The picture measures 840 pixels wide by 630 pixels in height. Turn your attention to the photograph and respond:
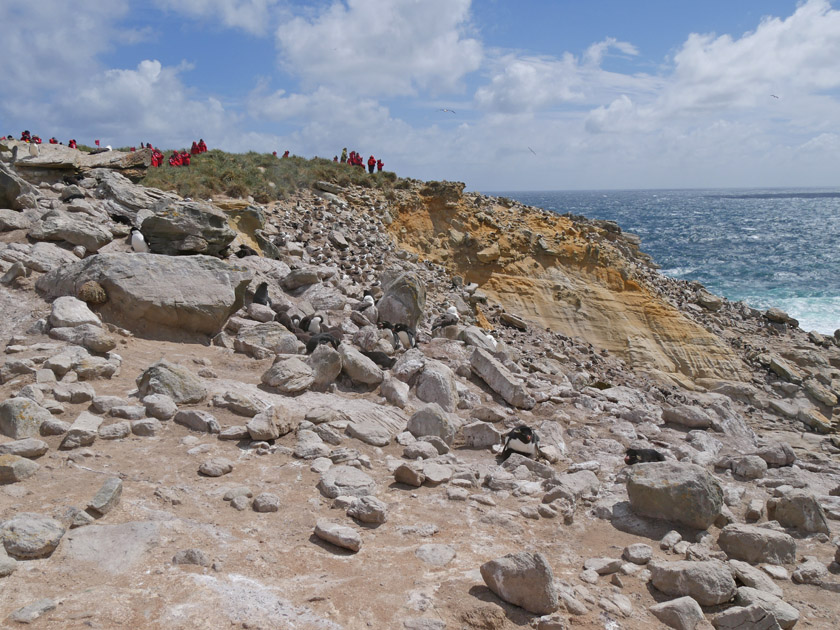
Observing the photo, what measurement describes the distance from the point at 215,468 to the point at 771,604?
411 centimetres

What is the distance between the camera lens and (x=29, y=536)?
3.27 meters

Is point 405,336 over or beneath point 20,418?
beneath

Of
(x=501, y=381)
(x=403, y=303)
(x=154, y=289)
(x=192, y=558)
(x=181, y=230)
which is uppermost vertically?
(x=181, y=230)

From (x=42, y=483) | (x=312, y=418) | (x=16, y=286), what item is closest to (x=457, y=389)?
(x=312, y=418)

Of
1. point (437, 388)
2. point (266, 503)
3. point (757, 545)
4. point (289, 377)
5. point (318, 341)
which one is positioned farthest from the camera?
point (318, 341)


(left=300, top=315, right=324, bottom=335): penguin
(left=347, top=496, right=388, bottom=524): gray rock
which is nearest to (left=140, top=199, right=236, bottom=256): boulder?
(left=300, top=315, right=324, bottom=335): penguin

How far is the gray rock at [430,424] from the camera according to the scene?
646 cm

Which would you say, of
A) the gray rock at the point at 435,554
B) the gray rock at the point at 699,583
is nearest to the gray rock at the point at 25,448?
the gray rock at the point at 435,554

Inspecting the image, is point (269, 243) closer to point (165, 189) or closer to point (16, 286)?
point (165, 189)

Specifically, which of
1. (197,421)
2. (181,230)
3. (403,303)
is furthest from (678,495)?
(181,230)

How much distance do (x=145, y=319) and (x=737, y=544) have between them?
6.78m

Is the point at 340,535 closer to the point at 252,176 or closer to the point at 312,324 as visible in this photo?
the point at 312,324

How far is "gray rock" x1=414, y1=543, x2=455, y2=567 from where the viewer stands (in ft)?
13.2

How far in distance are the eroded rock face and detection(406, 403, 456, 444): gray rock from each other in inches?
120
